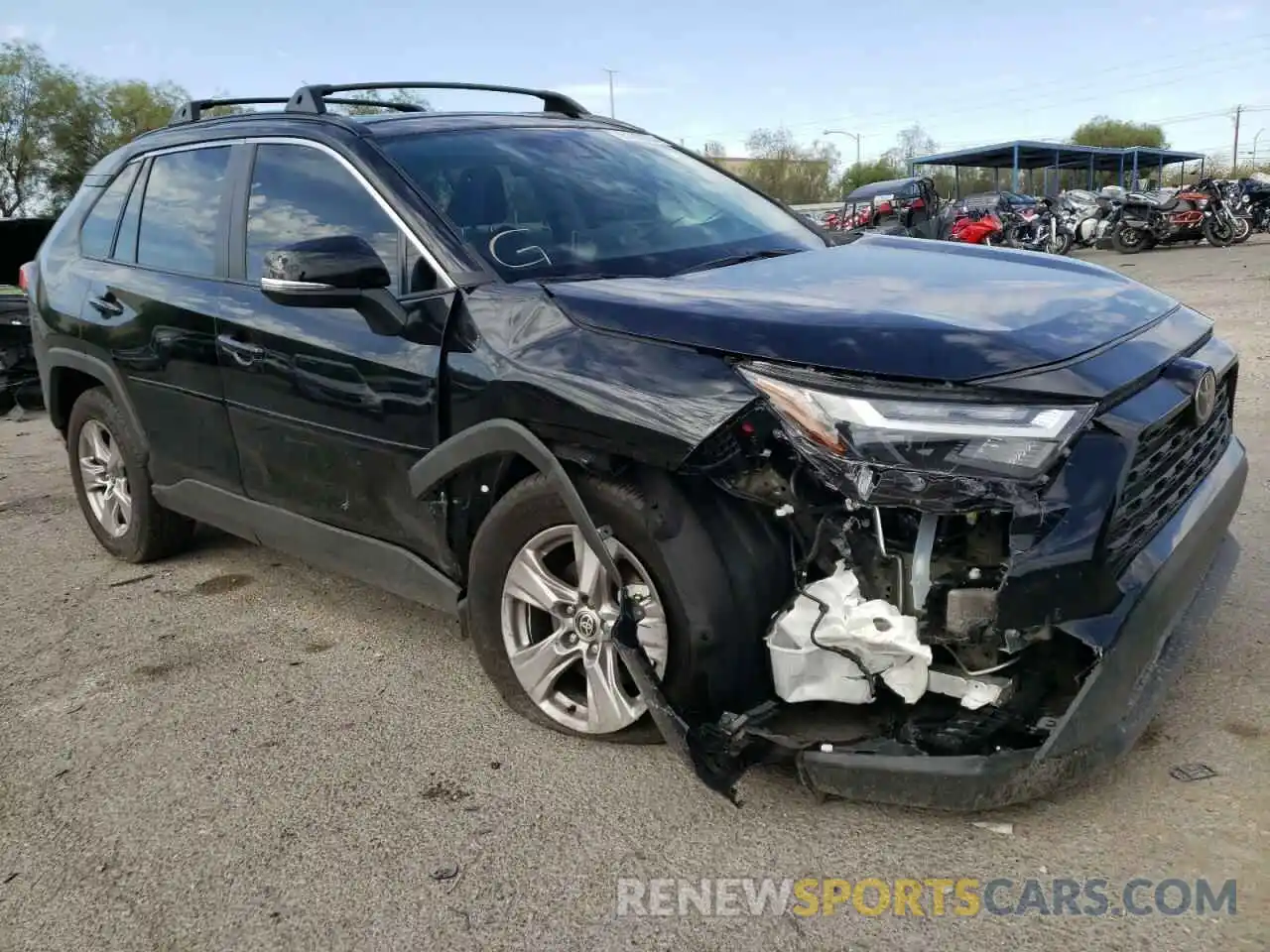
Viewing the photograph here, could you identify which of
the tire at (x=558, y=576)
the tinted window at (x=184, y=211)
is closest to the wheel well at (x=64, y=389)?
the tinted window at (x=184, y=211)

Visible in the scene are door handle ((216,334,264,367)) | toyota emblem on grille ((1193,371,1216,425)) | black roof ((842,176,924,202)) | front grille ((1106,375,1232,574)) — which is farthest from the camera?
black roof ((842,176,924,202))

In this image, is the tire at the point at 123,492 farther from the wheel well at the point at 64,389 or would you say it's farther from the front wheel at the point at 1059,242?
the front wheel at the point at 1059,242

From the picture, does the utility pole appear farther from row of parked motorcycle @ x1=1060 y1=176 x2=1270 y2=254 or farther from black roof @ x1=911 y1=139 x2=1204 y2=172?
row of parked motorcycle @ x1=1060 y1=176 x2=1270 y2=254

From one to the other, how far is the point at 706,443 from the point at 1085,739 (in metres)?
1.02

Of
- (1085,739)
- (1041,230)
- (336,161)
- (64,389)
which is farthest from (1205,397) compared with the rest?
(1041,230)

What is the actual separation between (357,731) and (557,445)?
1.17 m

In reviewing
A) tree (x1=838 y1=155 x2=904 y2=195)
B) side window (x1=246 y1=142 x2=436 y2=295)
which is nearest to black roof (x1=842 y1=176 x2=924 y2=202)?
side window (x1=246 y1=142 x2=436 y2=295)

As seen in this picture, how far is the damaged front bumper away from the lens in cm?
231

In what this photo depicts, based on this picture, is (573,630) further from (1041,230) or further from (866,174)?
(866,174)

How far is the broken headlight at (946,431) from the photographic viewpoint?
2256mm

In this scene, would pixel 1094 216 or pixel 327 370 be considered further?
pixel 1094 216

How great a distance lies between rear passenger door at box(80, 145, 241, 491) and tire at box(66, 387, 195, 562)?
0.19 metres

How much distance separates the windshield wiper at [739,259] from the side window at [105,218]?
2.71 m

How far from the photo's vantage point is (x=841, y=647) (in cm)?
245
